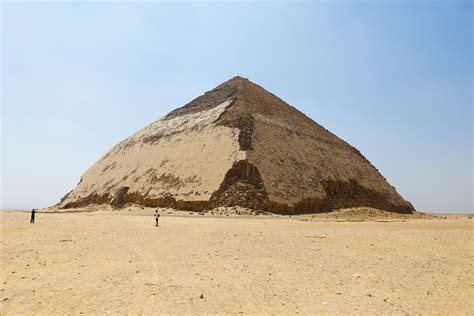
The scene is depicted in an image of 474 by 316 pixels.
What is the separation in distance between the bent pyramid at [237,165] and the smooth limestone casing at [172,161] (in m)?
0.11

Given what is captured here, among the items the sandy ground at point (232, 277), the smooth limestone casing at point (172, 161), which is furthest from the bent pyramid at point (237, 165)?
the sandy ground at point (232, 277)

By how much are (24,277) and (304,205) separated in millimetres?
23447

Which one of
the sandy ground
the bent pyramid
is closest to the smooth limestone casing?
the bent pyramid

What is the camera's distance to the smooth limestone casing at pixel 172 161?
28844 millimetres

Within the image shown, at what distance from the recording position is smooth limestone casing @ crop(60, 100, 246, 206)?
2884 centimetres

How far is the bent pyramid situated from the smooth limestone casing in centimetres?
11

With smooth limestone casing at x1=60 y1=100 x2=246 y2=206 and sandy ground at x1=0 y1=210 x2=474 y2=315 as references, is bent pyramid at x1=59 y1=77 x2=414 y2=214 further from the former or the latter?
sandy ground at x1=0 y1=210 x2=474 y2=315

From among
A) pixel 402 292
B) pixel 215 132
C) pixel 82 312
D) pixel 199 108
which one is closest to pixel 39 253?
pixel 82 312

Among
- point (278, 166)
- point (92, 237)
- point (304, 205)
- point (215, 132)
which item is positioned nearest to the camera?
point (92, 237)

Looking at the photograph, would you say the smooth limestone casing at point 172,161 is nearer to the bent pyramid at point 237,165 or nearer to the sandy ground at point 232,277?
the bent pyramid at point 237,165

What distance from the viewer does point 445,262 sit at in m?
9.15

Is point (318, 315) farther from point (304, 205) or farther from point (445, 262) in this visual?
point (304, 205)

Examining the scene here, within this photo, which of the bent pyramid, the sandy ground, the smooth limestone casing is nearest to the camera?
the sandy ground

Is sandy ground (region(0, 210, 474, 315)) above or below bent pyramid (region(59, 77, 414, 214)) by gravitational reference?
below
